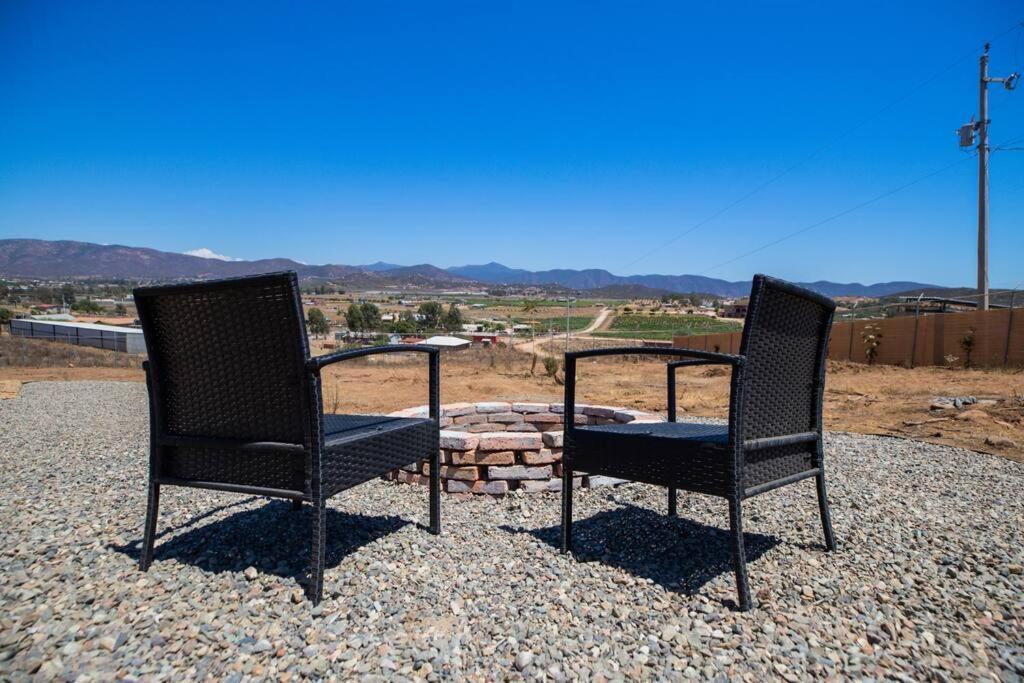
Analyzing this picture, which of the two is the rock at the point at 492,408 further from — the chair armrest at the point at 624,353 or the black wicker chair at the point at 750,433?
the black wicker chair at the point at 750,433

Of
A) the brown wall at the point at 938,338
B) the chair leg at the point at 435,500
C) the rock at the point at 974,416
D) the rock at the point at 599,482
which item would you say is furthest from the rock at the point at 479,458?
the brown wall at the point at 938,338

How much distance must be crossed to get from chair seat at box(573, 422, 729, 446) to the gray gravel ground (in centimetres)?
53

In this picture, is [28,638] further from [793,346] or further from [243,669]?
[793,346]

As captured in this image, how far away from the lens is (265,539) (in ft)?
8.11

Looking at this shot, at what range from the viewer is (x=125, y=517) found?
9.00 ft

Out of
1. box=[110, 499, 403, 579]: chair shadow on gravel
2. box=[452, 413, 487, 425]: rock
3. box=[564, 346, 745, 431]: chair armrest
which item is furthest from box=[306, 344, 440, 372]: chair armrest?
box=[452, 413, 487, 425]: rock

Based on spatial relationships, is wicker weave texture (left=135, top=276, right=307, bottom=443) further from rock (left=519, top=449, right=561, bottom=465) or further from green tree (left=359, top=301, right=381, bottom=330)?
green tree (left=359, top=301, right=381, bottom=330)

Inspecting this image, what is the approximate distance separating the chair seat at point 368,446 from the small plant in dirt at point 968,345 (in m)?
14.6

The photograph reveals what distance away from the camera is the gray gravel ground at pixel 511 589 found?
165 centimetres

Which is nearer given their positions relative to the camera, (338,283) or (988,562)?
(988,562)

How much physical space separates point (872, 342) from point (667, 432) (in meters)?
16.1

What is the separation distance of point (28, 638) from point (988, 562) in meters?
3.52

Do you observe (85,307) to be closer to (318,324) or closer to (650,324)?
(318,324)

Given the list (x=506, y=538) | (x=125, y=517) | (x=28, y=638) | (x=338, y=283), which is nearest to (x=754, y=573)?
(x=506, y=538)
